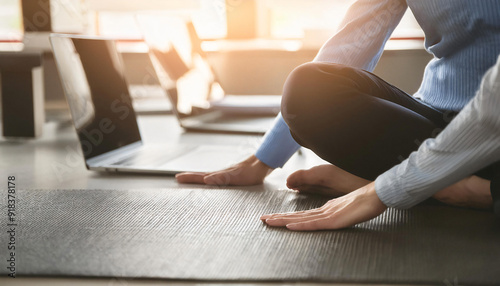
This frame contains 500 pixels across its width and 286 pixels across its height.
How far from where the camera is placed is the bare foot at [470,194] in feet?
3.66

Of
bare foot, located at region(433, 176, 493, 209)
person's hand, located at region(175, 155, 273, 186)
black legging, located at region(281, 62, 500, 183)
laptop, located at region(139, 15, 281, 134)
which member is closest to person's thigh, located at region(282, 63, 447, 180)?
black legging, located at region(281, 62, 500, 183)

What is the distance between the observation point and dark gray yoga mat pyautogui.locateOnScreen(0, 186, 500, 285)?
0.81 meters

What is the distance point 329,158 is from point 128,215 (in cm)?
48

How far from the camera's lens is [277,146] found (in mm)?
1385

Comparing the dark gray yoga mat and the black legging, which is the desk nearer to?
the dark gray yoga mat

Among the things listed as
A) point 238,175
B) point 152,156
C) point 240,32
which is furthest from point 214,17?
point 238,175

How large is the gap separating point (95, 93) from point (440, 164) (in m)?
1.23

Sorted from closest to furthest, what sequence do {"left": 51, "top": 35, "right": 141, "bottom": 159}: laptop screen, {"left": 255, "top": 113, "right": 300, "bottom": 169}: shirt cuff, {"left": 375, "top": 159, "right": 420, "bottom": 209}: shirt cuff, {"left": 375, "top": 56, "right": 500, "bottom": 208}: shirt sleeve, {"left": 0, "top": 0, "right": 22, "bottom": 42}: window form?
1. {"left": 375, "top": 56, "right": 500, "bottom": 208}: shirt sleeve
2. {"left": 375, "top": 159, "right": 420, "bottom": 209}: shirt cuff
3. {"left": 255, "top": 113, "right": 300, "bottom": 169}: shirt cuff
4. {"left": 51, "top": 35, "right": 141, "bottom": 159}: laptop screen
5. {"left": 0, "top": 0, "right": 22, "bottom": 42}: window

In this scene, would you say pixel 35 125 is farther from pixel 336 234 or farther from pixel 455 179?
pixel 455 179

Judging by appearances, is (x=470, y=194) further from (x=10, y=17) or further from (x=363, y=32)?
(x=10, y=17)

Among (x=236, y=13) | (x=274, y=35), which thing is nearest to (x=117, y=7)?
(x=236, y=13)

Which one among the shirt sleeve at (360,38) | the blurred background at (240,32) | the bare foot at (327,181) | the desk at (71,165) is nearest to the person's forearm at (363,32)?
the shirt sleeve at (360,38)

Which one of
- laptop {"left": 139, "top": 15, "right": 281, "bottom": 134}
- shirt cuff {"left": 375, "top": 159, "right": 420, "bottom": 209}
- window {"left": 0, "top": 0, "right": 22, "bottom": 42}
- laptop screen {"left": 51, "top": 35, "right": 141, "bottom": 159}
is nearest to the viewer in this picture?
shirt cuff {"left": 375, "top": 159, "right": 420, "bottom": 209}

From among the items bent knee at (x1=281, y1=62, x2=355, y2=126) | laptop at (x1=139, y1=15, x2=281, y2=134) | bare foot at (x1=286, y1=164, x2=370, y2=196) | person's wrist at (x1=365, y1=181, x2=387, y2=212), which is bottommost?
laptop at (x1=139, y1=15, x2=281, y2=134)
